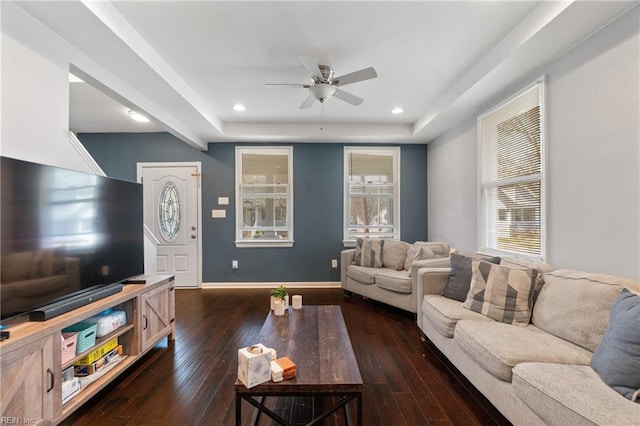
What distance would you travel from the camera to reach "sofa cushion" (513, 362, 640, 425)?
1.05 m

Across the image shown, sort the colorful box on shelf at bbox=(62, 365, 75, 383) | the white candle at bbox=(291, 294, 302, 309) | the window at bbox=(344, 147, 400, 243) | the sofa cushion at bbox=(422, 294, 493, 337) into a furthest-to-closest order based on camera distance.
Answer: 1. the window at bbox=(344, 147, 400, 243)
2. the white candle at bbox=(291, 294, 302, 309)
3. the sofa cushion at bbox=(422, 294, 493, 337)
4. the colorful box on shelf at bbox=(62, 365, 75, 383)

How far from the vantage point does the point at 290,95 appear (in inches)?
125

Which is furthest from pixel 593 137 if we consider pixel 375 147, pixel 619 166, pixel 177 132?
pixel 177 132

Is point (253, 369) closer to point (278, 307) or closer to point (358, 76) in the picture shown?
point (278, 307)

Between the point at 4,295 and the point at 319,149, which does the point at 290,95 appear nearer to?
the point at 319,149

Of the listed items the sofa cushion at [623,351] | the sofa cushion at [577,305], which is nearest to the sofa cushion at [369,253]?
the sofa cushion at [577,305]

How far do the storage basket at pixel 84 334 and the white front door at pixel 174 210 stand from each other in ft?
9.06

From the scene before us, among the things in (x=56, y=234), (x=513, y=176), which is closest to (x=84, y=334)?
(x=56, y=234)

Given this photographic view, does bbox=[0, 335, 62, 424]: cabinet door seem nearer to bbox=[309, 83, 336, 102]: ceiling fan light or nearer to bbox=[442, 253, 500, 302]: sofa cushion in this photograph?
bbox=[309, 83, 336, 102]: ceiling fan light

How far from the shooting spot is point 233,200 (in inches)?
181

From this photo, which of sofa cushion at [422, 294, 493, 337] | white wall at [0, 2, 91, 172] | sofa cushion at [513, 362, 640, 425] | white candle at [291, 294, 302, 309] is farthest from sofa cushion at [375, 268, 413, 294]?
white wall at [0, 2, 91, 172]

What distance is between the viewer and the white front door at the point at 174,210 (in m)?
4.56

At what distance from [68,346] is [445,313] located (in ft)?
8.47

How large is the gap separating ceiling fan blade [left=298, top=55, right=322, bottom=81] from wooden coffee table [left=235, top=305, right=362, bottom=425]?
2033 mm
